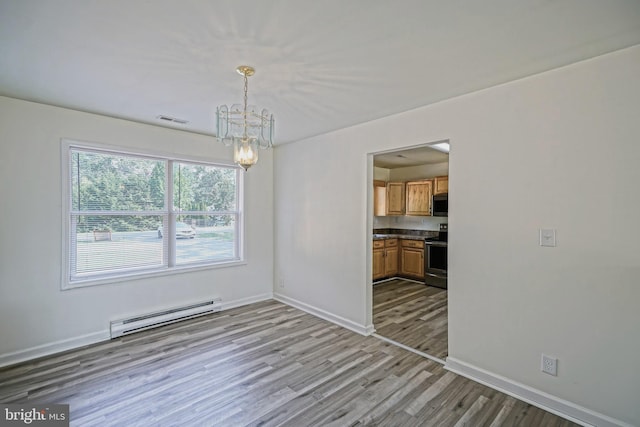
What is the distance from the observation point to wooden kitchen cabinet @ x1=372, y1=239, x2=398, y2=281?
602 centimetres

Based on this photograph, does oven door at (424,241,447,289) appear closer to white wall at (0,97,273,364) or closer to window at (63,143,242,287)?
window at (63,143,242,287)

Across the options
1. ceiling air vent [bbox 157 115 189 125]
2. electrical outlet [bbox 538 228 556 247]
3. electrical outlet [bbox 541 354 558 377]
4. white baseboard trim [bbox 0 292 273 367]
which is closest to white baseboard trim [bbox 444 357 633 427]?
electrical outlet [bbox 541 354 558 377]

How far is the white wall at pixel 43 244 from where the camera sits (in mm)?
2924

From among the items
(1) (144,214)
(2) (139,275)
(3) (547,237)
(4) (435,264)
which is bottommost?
(4) (435,264)

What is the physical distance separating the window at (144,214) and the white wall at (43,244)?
14cm

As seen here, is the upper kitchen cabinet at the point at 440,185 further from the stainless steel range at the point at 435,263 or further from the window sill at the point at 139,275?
the window sill at the point at 139,275

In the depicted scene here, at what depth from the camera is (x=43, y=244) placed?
10.2 feet

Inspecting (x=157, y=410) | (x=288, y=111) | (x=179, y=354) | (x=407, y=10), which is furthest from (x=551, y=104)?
(x=179, y=354)

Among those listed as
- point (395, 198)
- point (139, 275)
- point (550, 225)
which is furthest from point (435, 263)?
point (139, 275)

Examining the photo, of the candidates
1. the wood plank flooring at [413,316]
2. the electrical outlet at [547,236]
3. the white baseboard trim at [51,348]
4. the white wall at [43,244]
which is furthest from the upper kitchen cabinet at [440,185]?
the white baseboard trim at [51,348]

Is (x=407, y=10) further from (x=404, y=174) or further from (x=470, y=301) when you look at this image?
(x=404, y=174)

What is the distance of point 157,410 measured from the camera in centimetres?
226

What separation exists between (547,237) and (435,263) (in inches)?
145

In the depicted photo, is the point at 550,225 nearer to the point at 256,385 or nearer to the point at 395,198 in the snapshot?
the point at 256,385
